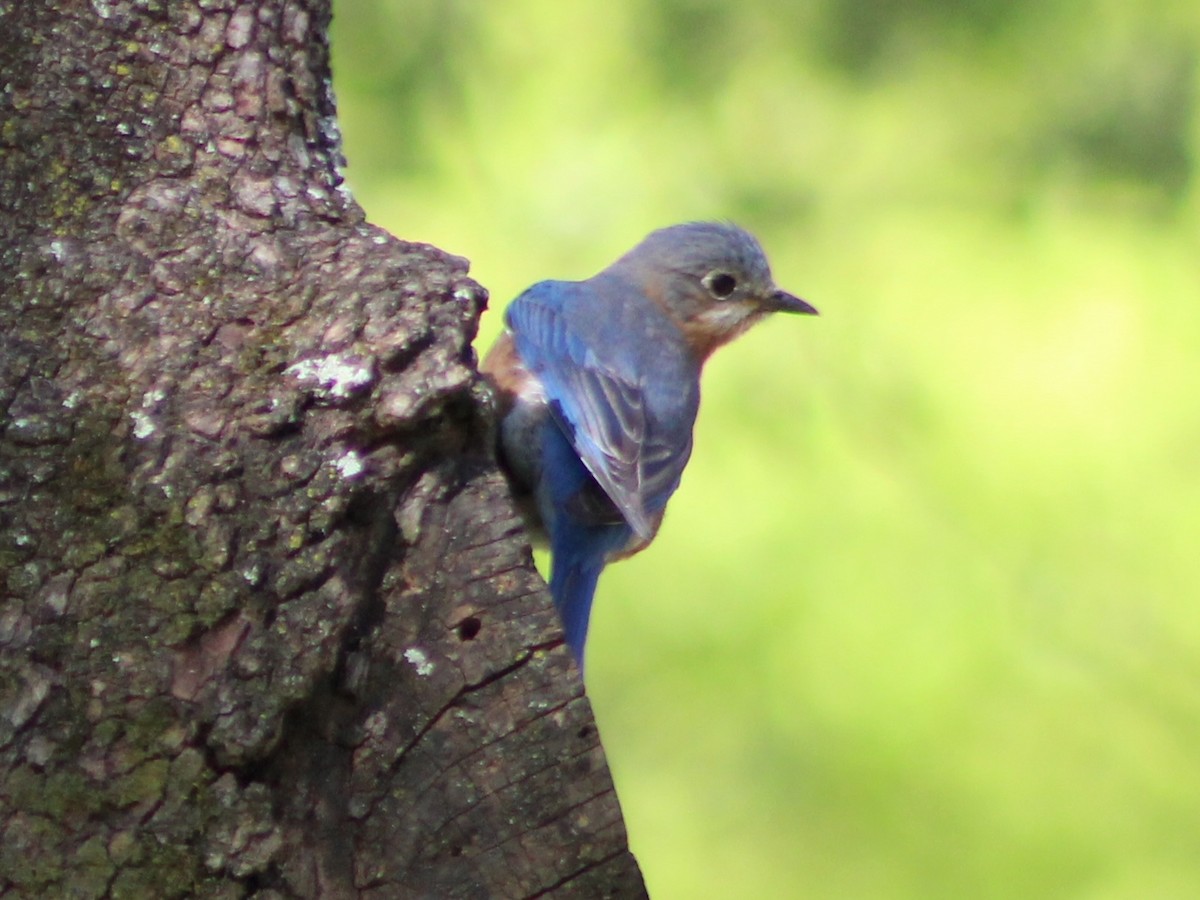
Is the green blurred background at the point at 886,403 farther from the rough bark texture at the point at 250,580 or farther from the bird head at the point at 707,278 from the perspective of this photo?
the rough bark texture at the point at 250,580

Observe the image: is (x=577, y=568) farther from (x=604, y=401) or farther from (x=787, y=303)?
(x=787, y=303)

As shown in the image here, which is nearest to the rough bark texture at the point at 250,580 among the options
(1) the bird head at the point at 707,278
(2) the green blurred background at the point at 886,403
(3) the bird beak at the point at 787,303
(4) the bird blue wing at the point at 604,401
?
(4) the bird blue wing at the point at 604,401

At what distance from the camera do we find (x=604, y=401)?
347 cm

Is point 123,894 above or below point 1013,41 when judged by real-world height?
below

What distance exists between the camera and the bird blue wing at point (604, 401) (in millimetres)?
3262

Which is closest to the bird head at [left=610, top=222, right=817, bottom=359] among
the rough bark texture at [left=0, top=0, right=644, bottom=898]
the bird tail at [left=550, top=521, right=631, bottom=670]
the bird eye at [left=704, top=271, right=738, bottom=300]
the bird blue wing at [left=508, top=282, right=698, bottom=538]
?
the bird eye at [left=704, top=271, right=738, bottom=300]

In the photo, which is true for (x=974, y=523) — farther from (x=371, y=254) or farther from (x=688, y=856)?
(x=371, y=254)

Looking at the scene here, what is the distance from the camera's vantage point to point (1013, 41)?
4828 millimetres

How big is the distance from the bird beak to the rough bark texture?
6.36ft

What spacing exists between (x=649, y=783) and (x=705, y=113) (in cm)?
219

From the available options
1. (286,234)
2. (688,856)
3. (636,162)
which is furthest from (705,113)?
(286,234)

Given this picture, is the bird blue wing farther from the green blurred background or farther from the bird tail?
the green blurred background

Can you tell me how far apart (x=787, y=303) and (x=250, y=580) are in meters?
2.47

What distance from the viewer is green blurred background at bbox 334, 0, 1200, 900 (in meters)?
4.07
